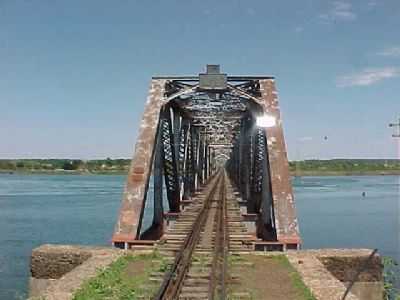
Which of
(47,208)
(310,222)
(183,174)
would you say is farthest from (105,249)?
(47,208)

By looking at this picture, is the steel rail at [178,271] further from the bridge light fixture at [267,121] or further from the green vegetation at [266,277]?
the bridge light fixture at [267,121]

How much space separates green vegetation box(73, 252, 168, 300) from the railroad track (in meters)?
0.32

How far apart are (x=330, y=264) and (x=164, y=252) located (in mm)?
3875

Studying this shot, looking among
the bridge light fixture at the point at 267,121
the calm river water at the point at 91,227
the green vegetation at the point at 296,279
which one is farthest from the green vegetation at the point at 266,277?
the calm river water at the point at 91,227

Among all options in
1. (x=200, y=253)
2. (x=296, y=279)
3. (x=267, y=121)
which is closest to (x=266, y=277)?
(x=296, y=279)

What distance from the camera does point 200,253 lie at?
12664 millimetres

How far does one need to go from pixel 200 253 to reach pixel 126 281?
3124mm

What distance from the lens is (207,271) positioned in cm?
1062

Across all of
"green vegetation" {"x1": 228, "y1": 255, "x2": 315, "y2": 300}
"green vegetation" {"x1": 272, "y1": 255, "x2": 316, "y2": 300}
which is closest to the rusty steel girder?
"green vegetation" {"x1": 228, "y1": 255, "x2": 315, "y2": 300}

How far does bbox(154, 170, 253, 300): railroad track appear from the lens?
891cm

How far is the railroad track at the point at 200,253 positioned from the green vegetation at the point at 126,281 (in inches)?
12.5

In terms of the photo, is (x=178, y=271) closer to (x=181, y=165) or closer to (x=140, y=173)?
(x=140, y=173)

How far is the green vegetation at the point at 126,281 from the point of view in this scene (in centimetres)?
870

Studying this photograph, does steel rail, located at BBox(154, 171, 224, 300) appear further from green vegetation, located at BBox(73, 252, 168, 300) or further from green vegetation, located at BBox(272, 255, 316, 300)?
green vegetation, located at BBox(272, 255, 316, 300)
